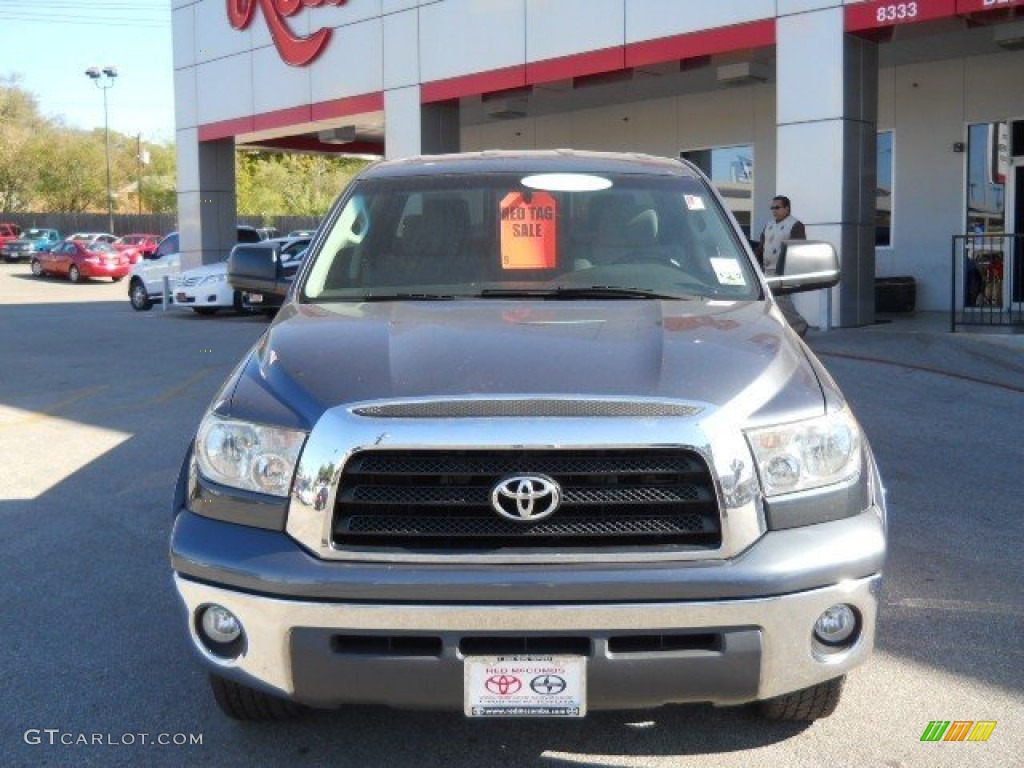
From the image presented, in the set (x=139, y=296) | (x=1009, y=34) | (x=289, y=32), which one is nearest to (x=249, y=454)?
(x=1009, y=34)

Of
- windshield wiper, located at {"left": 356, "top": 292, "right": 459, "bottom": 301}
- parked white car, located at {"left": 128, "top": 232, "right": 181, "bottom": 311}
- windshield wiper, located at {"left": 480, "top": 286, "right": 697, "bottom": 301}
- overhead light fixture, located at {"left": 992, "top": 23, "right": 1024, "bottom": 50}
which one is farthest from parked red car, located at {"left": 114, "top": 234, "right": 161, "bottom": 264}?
windshield wiper, located at {"left": 480, "top": 286, "right": 697, "bottom": 301}

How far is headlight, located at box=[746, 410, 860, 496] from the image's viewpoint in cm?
306

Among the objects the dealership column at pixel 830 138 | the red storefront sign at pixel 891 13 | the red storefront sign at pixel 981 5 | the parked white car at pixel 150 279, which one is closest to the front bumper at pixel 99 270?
the parked white car at pixel 150 279

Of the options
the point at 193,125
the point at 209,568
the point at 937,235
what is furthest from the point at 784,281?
the point at 193,125

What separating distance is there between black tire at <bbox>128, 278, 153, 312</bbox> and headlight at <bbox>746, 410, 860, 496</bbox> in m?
24.0

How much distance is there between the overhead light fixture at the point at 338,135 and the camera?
24133 mm

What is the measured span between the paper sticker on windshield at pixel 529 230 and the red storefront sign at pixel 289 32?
17407 mm

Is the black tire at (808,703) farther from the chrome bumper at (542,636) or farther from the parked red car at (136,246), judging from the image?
the parked red car at (136,246)

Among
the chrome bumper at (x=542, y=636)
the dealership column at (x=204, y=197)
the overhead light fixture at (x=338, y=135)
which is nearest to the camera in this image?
the chrome bumper at (x=542, y=636)

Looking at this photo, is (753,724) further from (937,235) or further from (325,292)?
(937,235)

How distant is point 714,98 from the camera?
803 inches

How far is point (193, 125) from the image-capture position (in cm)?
2511

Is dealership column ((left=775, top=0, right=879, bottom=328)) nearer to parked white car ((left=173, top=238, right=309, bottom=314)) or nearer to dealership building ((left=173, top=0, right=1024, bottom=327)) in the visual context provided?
→ dealership building ((left=173, top=0, right=1024, bottom=327))

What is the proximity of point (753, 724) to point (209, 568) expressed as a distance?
5.77 ft
